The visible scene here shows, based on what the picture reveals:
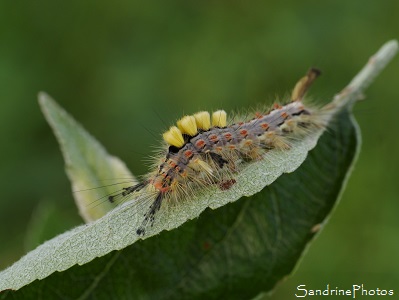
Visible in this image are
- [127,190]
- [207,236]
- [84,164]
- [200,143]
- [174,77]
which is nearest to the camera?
[207,236]

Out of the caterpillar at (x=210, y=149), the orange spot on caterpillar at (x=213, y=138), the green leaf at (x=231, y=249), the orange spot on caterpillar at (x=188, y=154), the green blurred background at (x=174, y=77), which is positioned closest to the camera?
the green leaf at (x=231, y=249)

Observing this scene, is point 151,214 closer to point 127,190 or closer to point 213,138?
point 127,190

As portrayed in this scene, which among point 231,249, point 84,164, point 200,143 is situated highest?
point 84,164

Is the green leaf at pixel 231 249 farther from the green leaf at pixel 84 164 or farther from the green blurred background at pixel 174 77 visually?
the green blurred background at pixel 174 77

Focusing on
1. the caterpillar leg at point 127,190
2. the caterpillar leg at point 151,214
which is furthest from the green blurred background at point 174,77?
the caterpillar leg at point 151,214

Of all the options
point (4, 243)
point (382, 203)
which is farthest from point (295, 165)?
point (4, 243)

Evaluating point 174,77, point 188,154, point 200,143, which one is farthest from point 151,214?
point 174,77

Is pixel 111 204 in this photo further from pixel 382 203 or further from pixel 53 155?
pixel 53 155
